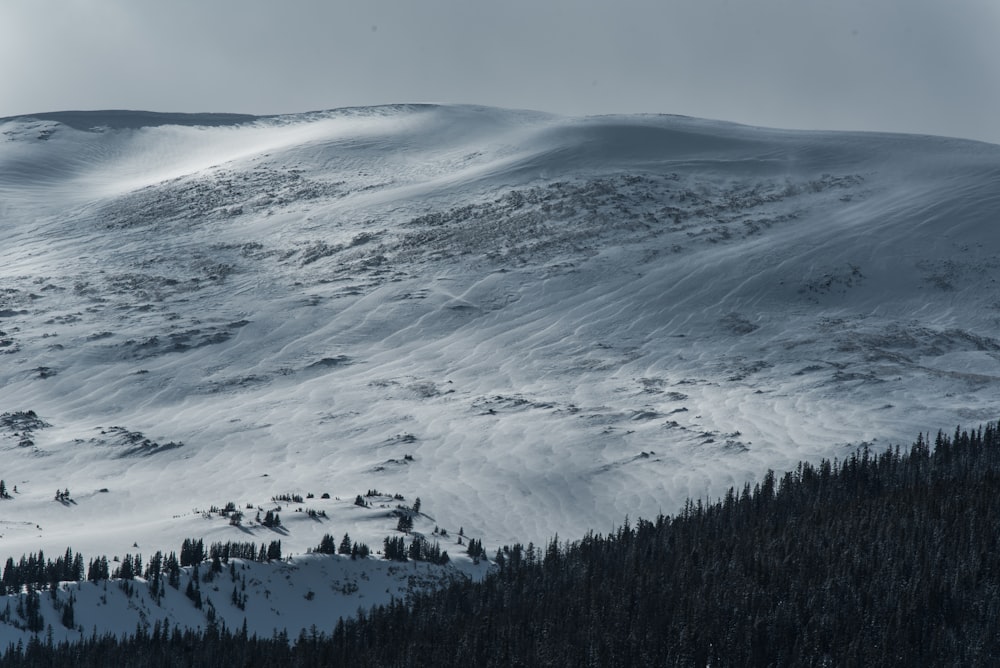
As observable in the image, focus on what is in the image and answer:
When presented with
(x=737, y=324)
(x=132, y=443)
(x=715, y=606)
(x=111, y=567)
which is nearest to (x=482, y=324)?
(x=737, y=324)

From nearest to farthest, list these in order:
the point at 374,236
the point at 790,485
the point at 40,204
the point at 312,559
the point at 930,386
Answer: the point at 312,559, the point at 790,485, the point at 930,386, the point at 374,236, the point at 40,204

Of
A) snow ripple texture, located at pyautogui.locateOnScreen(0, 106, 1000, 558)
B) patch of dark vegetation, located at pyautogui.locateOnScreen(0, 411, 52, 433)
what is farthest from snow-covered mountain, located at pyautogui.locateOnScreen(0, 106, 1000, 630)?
snow ripple texture, located at pyautogui.locateOnScreen(0, 106, 1000, 558)

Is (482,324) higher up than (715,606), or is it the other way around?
(482,324)

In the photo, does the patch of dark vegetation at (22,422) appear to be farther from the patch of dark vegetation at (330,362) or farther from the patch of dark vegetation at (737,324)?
the patch of dark vegetation at (737,324)

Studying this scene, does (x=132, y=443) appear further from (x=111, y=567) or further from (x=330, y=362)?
(x=111, y=567)

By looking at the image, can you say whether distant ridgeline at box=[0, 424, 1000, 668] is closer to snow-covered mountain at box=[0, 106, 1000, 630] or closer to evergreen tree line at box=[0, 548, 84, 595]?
evergreen tree line at box=[0, 548, 84, 595]

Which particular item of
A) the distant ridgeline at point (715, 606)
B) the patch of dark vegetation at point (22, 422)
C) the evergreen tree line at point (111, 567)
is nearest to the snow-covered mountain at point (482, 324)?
the patch of dark vegetation at point (22, 422)

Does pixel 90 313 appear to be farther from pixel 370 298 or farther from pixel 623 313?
pixel 623 313

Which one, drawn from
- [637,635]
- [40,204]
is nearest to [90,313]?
[40,204]
